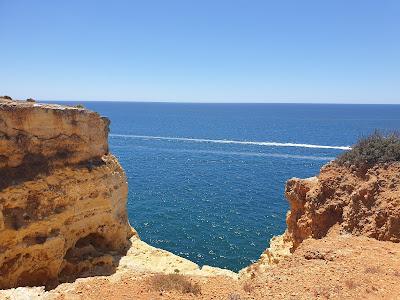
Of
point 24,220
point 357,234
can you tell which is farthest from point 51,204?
point 357,234

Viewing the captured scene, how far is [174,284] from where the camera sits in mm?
11773

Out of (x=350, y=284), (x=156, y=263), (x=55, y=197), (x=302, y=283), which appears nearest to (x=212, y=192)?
(x=156, y=263)

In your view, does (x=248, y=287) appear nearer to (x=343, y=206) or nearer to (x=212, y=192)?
(x=343, y=206)

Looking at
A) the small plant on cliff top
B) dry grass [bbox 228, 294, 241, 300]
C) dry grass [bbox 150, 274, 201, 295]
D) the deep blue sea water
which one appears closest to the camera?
dry grass [bbox 228, 294, 241, 300]

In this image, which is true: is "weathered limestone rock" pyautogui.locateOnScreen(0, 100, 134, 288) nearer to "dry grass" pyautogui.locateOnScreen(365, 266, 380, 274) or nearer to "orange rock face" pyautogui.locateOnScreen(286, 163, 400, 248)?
"orange rock face" pyautogui.locateOnScreen(286, 163, 400, 248)

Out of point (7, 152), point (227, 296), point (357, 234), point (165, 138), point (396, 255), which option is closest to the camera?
point (227, 296)

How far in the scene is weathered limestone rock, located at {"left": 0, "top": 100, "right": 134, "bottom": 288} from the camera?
21453 mm

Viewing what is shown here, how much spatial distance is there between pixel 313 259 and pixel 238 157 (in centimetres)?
6228

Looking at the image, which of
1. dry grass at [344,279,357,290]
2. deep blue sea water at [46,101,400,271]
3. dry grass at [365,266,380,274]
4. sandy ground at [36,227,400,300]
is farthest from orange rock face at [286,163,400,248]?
deep blue sea water at [46,101,400,271]

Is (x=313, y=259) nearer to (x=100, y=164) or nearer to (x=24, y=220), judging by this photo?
(x=24, y=220)

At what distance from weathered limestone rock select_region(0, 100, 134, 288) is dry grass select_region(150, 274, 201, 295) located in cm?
1263

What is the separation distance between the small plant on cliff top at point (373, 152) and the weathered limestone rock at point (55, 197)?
648 inches

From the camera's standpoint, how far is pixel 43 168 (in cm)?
2369

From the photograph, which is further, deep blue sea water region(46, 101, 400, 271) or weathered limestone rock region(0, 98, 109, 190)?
deep blue sea water region(46, 101, 400, 271)
